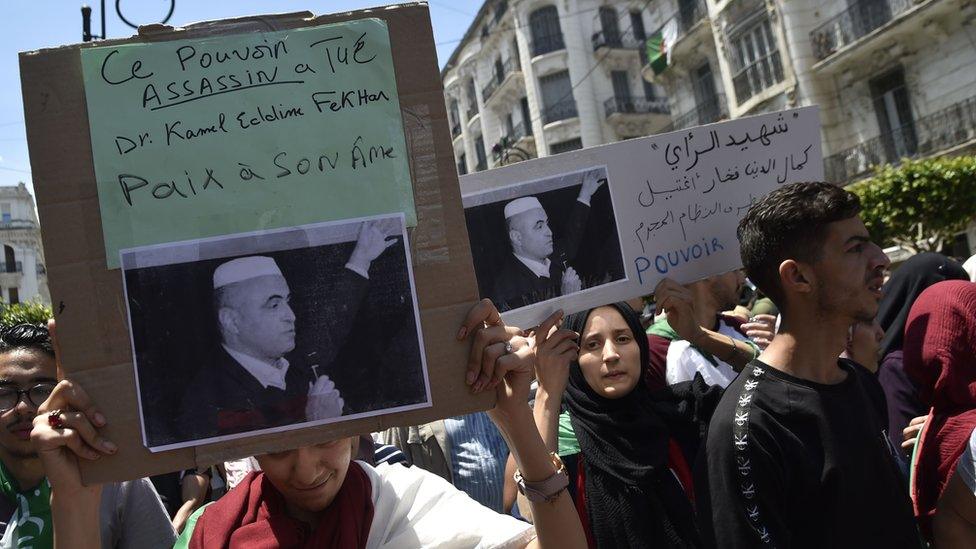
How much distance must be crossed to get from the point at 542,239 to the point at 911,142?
19.6 meters

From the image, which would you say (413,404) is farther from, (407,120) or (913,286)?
(913,286)

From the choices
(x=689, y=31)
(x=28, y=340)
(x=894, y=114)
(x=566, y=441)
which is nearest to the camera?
(x=28, y=340)

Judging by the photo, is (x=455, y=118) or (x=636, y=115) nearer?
(x=636, y=115)

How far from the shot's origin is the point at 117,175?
157cm

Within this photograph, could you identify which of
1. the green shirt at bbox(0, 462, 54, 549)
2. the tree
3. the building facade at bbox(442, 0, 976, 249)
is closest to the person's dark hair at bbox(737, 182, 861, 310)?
the green shirt at bbox(0, 462, 54, 549)

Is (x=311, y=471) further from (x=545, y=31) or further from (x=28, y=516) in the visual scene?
(x=545, y=31)

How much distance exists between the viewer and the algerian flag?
26.4m

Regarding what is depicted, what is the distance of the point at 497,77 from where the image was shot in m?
40.3

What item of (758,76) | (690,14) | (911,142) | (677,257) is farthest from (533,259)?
(690,14)

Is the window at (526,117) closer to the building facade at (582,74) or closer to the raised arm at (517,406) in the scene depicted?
the building facade at (582,74)

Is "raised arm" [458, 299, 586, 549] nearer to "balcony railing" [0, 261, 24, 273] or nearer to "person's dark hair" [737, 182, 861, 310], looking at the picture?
"person's dark hair" [737, 182, 861, 310]

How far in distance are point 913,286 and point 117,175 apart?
3.06 m

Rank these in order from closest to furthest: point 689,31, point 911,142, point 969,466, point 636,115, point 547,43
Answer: point 969,466 → point 911,142 → point 689,31 → point 636,115 → point 547,43

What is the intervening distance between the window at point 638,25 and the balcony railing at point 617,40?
0.13m
